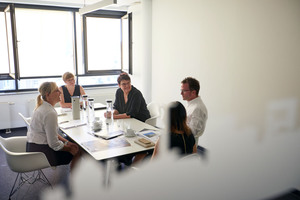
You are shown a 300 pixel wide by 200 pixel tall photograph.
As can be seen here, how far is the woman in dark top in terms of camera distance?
10.7 ft

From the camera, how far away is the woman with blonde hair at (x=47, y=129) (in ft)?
7.68

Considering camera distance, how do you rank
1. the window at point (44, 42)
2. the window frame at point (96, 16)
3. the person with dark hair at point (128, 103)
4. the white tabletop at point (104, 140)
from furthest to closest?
the window frame at point (96, 16) → the window at point (44, 42) → the person with dark hair at point (128, 103) → the white tabletop at point (104, 140)

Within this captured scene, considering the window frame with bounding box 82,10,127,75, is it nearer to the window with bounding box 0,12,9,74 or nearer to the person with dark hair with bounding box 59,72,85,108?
the window with bounding box 0,12,9,74

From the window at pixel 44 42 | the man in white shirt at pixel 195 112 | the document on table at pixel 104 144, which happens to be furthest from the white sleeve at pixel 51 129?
the window at pixel 44 42

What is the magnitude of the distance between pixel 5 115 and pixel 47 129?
294 cm

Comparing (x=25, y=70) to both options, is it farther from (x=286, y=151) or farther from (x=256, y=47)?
(x=286, y=151)

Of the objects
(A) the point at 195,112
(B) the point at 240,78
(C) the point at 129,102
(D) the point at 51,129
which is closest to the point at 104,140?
(D) the point at 51,129

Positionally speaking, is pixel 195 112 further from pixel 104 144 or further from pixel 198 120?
pixel 104 144

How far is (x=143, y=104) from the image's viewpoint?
341 cm

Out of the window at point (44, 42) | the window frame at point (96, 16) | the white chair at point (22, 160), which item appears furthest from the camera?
the window frame at point (96, 16)

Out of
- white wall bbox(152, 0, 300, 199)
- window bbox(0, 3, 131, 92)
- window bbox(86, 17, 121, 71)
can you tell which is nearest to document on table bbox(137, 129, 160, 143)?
white wall bbox(152, 0, 300, 199)

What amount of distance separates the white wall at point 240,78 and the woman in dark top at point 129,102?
84 cm

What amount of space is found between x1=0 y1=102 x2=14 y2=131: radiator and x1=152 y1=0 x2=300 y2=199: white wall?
2.54 m

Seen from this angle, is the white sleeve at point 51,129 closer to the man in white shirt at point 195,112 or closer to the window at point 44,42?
the man in white shirt at point 195,112
